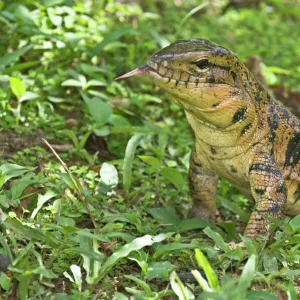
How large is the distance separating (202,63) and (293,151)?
1258mm

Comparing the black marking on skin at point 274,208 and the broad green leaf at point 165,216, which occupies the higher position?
the black marking on skin at point 274,208

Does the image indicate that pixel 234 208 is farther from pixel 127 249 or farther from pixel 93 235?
pixel 93 235

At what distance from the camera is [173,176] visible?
254 inches

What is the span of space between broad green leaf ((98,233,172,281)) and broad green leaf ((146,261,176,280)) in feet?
0.55

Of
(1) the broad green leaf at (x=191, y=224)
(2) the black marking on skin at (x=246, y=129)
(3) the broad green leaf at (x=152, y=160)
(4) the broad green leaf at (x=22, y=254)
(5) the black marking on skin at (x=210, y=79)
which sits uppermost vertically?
(5) the black marking on skin at (x=210, y=79)

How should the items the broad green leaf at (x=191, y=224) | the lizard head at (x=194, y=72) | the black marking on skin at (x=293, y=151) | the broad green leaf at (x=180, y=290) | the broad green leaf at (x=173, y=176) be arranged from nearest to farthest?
the broad green leaf at (x=180, y=290)
the lizard head at (x=194, y=72)
the broad green leaf at (x=191, y=224)
the black marking on skin at (x=293, y=151)
the broad green leaf at (x=173, y=176)

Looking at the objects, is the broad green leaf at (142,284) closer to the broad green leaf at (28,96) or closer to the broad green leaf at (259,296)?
the broad green leaf at (259,296)

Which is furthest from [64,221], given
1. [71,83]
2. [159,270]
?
[71,83]

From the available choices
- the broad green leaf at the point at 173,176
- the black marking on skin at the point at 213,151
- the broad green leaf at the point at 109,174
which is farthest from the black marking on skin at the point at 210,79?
the broad green leaf at the point at 109,174

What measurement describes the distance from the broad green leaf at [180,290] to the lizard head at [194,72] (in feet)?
5.43

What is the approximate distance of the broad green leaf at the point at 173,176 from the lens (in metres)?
6.38

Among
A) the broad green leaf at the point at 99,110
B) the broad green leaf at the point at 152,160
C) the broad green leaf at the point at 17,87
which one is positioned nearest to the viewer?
the broad green leaf at the point at 152,160

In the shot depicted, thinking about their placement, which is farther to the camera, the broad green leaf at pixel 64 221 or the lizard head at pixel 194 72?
the lizard head at pixel 194 72

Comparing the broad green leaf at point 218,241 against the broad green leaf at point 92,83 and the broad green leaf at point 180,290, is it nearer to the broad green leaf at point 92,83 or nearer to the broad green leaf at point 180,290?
the broad green leaf at point 180,290
